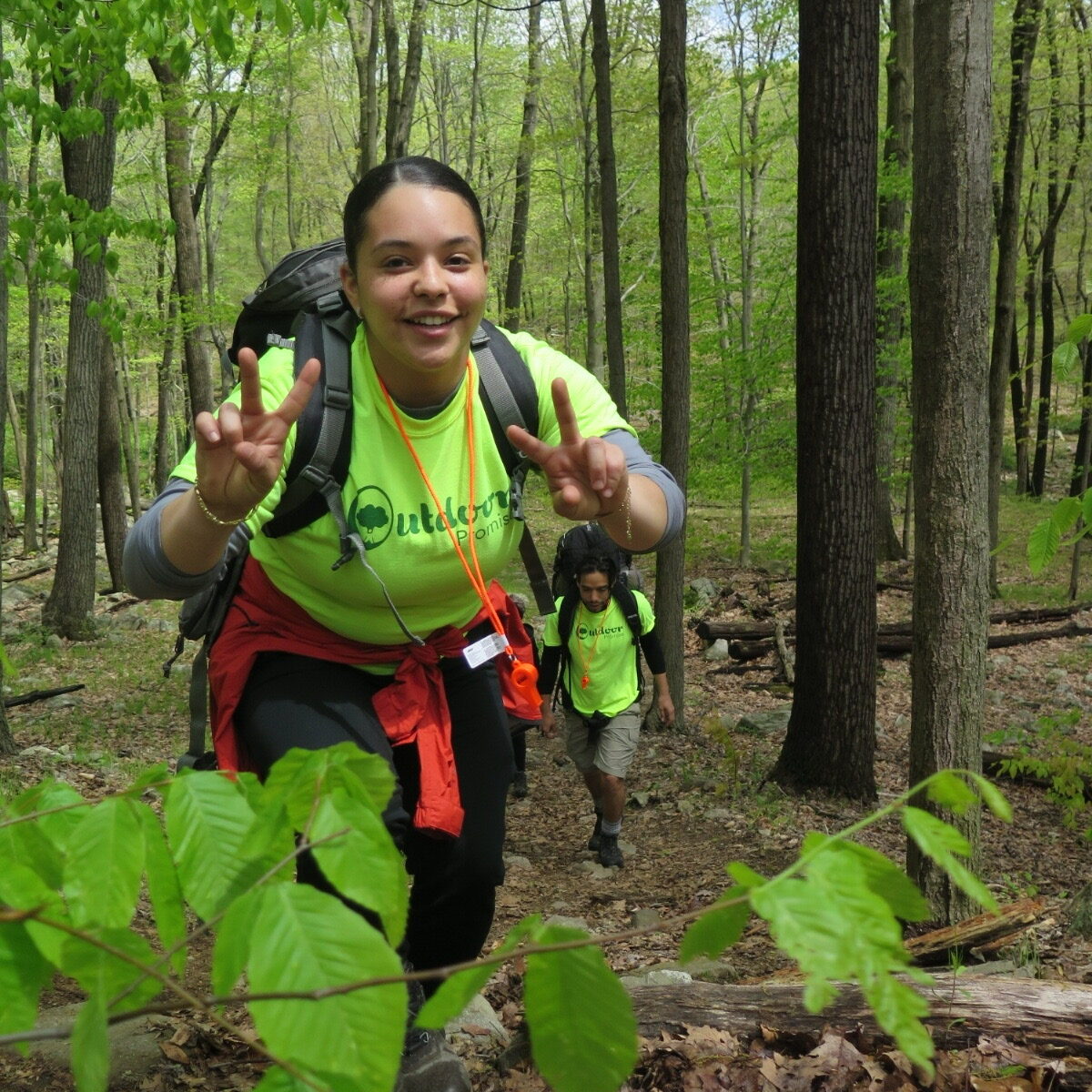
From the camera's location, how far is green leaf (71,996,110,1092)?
76 cm

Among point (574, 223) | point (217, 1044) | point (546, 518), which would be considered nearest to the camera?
point (217, 1044)

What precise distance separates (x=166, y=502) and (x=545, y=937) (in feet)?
5.16

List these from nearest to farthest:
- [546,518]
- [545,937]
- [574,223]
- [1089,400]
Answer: [545,937], [1089,400], [546,518], [574,223]

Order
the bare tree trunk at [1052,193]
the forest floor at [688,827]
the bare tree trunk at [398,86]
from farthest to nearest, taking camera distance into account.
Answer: the bare tree trunk at [1052,193]
the bare tree trunk at [398,86]
the forest floor at [688,827]

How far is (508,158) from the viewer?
99.3ft

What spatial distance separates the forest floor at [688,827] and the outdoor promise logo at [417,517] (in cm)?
146

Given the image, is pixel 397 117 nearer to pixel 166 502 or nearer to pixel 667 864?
pixel 667 864

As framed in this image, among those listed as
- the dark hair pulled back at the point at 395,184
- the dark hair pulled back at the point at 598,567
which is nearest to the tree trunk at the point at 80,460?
the dark hair pulled back at the point at 598,567

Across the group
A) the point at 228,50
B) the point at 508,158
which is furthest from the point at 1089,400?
the point at 508,158

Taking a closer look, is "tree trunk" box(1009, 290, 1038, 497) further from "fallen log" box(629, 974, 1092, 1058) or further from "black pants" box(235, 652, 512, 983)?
"black pants" box(235, 652, 512, 983)

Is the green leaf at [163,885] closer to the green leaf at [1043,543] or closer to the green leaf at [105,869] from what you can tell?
the green leaf at [105,869]

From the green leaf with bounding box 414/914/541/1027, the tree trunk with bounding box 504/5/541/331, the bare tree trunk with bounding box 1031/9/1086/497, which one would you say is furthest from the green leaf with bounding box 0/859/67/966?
the tree trunk with bounding box 504/5/541/331

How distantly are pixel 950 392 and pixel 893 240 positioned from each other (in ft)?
42.5

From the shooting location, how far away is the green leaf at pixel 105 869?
0.94 metres
